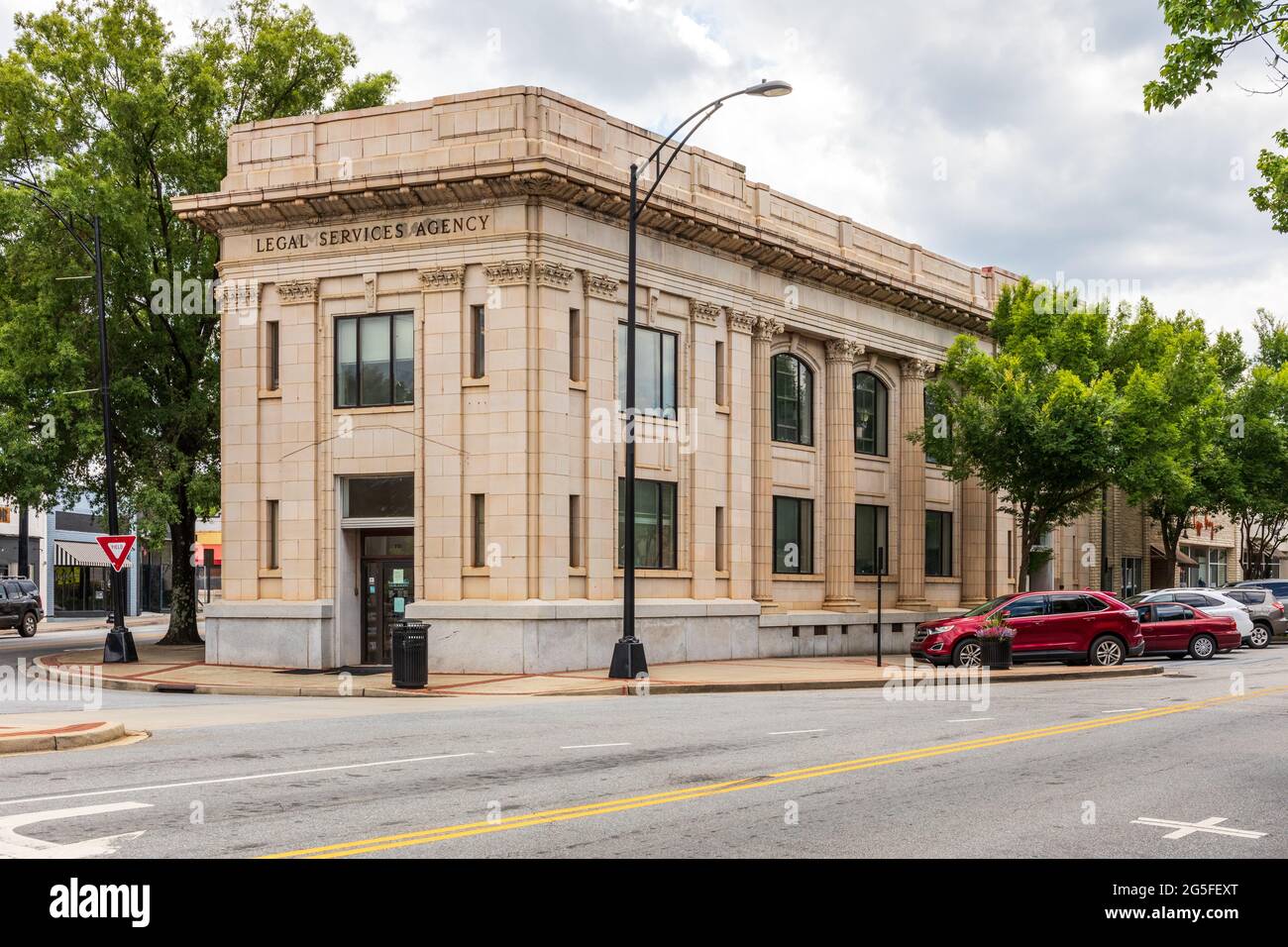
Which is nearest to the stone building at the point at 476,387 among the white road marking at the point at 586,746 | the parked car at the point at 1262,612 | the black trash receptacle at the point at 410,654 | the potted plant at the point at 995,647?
the black trash receptacle at the point at 410,654

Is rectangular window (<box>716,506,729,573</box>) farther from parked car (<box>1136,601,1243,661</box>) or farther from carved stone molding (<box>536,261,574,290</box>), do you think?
parked car (<box>1136,601,1243,661</box>)

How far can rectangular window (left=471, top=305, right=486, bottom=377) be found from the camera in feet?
91.8

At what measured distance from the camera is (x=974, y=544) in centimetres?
4344

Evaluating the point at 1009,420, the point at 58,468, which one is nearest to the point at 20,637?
the point at 58,468

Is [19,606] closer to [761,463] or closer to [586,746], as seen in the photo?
[761,463]

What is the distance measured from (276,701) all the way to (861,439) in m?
21.4

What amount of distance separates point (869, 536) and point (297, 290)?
58.8 feet

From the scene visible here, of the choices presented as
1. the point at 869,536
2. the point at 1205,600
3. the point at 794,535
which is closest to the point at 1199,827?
the point at 794,535

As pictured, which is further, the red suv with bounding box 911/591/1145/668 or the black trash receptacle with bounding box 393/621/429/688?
the red suv with bounding box 911/591/1145/668

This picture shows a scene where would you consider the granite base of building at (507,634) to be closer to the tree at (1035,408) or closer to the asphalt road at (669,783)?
the asphalt road at (669,783)

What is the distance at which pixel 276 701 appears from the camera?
2211cm

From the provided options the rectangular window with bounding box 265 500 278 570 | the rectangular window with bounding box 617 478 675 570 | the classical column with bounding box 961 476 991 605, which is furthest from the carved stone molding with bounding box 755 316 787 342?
the rectangular window with bounding box 265 500 278 570

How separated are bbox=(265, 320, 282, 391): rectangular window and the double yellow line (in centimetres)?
1899

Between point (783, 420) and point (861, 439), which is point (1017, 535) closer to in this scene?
point (861, 439)
